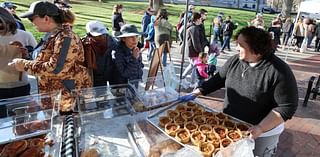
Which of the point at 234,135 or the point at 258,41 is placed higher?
the point at 258,41

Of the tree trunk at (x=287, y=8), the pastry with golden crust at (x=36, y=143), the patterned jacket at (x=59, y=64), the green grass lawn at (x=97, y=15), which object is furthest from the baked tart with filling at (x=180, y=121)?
the tree trunk at (x=287, y=8)

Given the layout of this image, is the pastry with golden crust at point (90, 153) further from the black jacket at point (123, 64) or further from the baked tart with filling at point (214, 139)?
the black jacket at point (123, 64)

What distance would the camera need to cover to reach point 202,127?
1877 mm

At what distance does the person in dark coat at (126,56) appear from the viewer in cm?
304

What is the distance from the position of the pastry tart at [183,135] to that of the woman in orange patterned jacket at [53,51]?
774 millimetres

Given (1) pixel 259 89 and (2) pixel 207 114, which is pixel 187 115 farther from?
(1) pixel 259 89

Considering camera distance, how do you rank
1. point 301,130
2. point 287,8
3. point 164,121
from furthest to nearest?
point 287,8, point 301,130, point 164,121

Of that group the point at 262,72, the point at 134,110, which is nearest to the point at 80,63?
the point at 134,110

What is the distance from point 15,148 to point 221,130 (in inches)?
46.6

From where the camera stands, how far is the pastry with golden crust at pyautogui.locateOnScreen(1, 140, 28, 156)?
1472mm

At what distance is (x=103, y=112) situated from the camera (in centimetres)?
205

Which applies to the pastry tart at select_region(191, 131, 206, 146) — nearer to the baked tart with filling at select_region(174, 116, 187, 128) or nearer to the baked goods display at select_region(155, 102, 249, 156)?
the baked goods display at select_region(155, 102, 249, 156)

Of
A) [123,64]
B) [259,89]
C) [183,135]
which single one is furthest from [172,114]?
[123,64]

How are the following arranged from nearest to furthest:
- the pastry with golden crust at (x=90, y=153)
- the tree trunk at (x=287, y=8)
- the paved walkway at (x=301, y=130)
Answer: the pastry with golden crust at (x=90, y=153) → the paved walkway at (x=301, y=130) → the tree trunk at (x=287, y=8)
